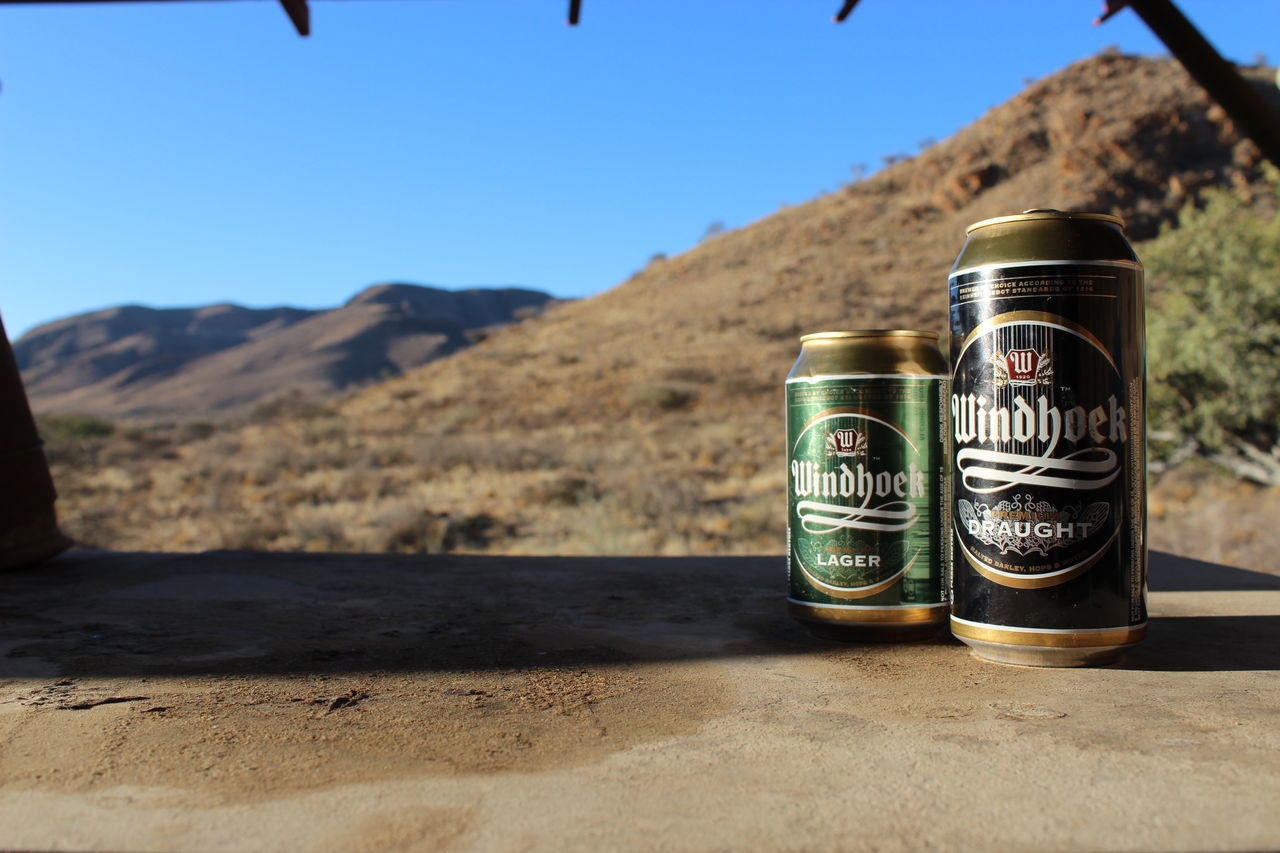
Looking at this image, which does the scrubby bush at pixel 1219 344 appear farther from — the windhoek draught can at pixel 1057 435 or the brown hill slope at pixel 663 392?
the windhoek draught can at pixel 1057 435

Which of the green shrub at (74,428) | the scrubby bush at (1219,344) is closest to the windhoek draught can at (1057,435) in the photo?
the scrubby bush at (1219,344)

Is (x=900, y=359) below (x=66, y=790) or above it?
above

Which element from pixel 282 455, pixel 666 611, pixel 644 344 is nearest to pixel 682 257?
pixel 644 344

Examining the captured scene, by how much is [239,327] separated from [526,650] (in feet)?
369

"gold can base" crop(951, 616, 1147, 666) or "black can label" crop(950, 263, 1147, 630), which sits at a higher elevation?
"black can label" crop(950, 263, 1147, 630)

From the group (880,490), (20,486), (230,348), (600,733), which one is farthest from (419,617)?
(230,348)

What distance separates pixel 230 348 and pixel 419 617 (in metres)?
94.4

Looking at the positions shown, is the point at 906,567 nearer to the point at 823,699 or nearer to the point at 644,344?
the point at 823,699

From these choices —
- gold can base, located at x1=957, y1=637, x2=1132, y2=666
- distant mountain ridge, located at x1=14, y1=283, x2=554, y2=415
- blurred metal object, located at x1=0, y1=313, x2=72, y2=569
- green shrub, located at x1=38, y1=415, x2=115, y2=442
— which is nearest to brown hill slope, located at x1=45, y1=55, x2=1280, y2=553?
green shrub, located at x1=38, y1=415, x2=115, y2=442

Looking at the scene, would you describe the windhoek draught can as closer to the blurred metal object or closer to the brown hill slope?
the blurred metal object

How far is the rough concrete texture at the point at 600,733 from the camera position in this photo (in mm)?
1157

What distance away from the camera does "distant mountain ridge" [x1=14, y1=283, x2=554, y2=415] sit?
7350cm

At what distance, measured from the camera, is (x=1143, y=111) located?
3609 centimetres

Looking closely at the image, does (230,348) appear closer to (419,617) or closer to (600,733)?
(419,617)
